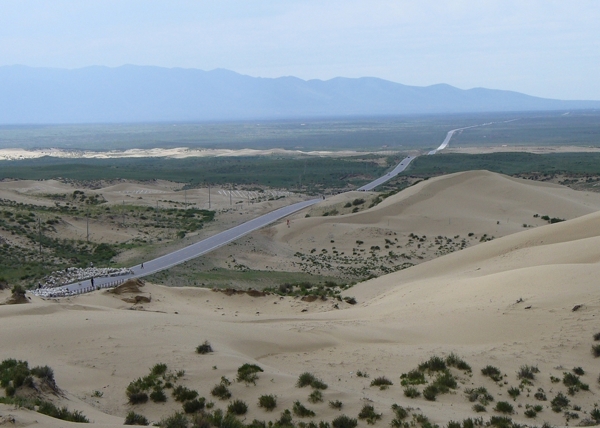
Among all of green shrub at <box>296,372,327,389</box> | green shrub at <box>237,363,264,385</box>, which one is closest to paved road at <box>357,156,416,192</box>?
green shrub at <box>237,363,264,385</box>

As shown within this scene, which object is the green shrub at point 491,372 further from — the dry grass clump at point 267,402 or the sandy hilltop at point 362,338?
the dry grass clump at point 267,402

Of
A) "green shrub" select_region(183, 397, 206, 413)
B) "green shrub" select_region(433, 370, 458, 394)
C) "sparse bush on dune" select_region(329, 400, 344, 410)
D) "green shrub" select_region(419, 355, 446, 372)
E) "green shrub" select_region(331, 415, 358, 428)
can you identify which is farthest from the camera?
"green shrub" select_region(419, 355, 446, 372)

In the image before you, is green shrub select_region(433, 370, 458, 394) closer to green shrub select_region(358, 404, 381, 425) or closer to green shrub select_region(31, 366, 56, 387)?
green shrub select_region(358, 404, 381, 425)

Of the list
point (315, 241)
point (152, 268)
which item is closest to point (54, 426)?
point (152, 268)

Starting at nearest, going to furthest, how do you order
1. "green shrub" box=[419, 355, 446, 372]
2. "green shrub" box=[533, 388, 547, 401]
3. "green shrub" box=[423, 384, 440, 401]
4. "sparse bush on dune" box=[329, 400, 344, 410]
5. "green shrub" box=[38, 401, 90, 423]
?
"green shrub" box=[38, 401, 90, 423]
"sparse bush on dune" box=[329, 400, 344, 410]
"green shrub" box=[423, 384, 440, 401]
"green shrub" box=[533, 388, 547, 401]
"green shrub" box=[419, 355, 446, 372]

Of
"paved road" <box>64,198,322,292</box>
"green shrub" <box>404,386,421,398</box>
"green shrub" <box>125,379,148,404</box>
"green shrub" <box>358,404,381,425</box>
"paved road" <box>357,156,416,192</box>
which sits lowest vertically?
"paved road" <box>64,198,322,292</box>

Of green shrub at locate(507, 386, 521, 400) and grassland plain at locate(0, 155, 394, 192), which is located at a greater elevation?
green shrub at locate(507, 386, 521, 400)

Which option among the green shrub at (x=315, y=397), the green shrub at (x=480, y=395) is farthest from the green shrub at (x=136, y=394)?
the green shrub at (x=480, y=395)
